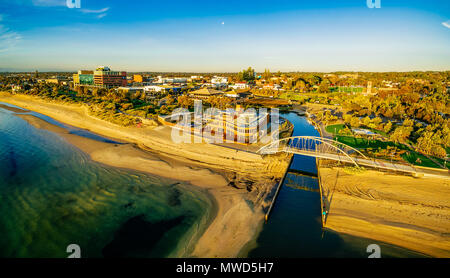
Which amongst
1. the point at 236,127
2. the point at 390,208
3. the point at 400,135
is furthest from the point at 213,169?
the point at 400,135

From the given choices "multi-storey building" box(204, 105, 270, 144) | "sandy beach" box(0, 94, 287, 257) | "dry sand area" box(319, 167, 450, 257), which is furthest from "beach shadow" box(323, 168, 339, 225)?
"multi-storey building" box(204, 105, 270, 144)

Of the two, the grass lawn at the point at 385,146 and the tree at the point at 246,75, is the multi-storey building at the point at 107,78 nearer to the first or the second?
the tree at the point at 246,75

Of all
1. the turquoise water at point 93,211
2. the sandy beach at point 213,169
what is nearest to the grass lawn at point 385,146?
the sandy beach at point 213,169

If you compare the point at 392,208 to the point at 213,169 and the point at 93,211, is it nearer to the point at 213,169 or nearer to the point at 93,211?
the point at 213,169

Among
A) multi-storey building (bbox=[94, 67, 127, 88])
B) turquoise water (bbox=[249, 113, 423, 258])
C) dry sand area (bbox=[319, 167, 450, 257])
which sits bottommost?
turquoise water (bbox=[249, 113, 423, 258])

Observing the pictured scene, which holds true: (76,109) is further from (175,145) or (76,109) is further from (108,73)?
(108,73)

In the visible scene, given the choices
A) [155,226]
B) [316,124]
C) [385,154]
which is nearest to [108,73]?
[316,124]

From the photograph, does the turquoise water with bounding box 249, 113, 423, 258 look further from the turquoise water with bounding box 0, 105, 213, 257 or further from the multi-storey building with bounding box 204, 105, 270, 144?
the multi-storey building with bounding box 204, 105, 270, 144
